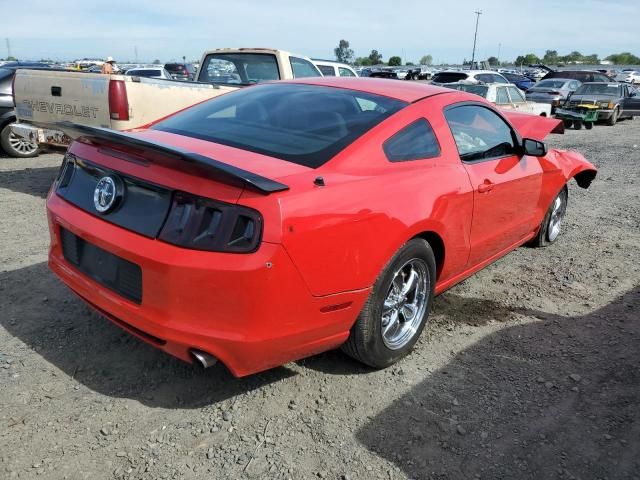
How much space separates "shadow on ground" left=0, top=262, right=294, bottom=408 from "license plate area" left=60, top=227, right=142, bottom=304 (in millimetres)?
588

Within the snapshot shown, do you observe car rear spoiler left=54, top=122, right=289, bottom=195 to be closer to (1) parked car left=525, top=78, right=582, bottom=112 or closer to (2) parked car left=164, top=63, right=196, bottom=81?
(1) parked car left=525, top=78, right=582, bottom=112

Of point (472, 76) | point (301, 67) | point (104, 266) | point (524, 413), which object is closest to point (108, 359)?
point (104, 266)

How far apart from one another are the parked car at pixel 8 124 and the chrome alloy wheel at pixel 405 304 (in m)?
7.84

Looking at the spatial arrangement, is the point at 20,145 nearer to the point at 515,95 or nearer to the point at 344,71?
the point at 344,71

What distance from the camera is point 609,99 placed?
1808cm

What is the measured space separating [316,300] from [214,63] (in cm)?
729

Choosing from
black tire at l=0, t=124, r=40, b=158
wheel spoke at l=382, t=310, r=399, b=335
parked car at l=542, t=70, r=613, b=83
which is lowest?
wheel spoke at l=382, t=310, r=399, b=335

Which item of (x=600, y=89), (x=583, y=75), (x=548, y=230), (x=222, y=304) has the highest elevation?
(x=583, y=75)

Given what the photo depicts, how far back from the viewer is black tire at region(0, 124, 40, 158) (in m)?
8.92

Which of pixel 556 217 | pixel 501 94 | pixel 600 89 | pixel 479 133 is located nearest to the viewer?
pixel 479 133

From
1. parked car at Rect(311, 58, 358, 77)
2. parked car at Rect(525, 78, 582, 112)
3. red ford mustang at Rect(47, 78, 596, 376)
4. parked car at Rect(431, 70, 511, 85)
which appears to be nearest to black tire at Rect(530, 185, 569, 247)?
red ford mustang at Rect(47, 78, 596, 376)

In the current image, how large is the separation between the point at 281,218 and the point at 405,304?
1.29 metres

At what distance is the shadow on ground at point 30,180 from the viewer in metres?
6.90

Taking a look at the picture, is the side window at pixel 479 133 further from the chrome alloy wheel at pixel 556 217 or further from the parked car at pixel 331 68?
the parked car at pixel 331 68
